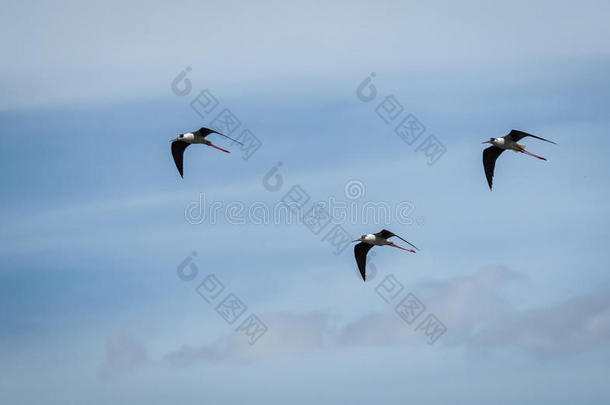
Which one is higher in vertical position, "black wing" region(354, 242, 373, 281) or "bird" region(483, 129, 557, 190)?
"bird" region(483, 129, 557, 190)

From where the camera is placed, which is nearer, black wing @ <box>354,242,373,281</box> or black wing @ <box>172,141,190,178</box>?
black wing @ <box>172,141,190,178</box>

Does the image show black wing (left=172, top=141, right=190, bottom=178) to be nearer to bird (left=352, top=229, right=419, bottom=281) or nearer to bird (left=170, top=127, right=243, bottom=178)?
bird (left=170, top=127, right=243, bottom=178)

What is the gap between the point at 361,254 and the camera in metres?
74.2

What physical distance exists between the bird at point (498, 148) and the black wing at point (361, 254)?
8542 millimetres

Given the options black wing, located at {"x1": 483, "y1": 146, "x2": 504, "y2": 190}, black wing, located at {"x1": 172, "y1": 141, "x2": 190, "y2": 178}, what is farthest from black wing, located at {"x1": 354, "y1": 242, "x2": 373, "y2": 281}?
black wing, located at {"x1": 172, "y1": 141, "x2": 190, "y2": 178}

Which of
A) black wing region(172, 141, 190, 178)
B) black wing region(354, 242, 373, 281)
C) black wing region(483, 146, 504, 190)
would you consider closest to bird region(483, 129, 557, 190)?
black wing region(483, 146, 504, 190)

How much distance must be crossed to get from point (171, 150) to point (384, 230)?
43.8ft

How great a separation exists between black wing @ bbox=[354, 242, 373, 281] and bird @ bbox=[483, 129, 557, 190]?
8542mm

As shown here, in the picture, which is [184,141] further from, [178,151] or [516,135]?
[516,135]

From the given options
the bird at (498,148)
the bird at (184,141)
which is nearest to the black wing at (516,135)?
the bird at (498,148)

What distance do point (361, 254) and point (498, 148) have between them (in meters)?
10.6

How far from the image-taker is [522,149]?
68.4m

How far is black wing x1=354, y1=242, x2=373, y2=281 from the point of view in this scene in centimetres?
7381

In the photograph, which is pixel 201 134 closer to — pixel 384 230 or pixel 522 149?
pixel 384 230
